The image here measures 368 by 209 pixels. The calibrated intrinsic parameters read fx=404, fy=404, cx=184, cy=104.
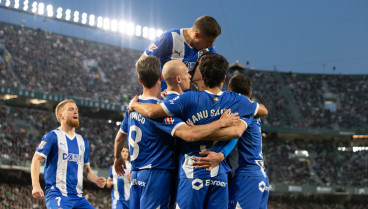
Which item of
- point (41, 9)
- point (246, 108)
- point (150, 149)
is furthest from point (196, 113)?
point (41, 9)

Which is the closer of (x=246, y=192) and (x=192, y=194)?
(x=192, y=194)

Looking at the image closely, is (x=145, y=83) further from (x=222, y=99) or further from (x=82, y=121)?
(x=82, y=121)

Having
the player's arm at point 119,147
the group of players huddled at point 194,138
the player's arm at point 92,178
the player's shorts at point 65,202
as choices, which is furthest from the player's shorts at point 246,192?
the player's arm at point 92,178

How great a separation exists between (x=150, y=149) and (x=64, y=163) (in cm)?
266

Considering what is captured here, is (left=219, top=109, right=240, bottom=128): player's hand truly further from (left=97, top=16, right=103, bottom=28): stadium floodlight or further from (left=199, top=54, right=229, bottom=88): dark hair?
(left=97, top=16, right=103, bottom=28): stadium floodlight

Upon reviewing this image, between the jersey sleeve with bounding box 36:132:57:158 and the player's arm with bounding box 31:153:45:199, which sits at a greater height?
the jersey sleeve with bounding box 36:132:57:158

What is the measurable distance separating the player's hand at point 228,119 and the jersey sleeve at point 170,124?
410 millimetres

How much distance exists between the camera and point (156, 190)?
14.5 ft

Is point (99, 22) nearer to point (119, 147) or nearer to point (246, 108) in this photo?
point (119, 147)

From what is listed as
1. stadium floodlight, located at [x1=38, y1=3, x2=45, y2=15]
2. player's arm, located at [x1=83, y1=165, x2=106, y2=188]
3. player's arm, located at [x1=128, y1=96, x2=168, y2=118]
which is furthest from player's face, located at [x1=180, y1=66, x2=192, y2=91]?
stadium floodlight, located at [x1=38, y1=3, x2=45, y2=15]

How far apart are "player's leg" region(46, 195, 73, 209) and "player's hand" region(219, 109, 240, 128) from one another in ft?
10.9

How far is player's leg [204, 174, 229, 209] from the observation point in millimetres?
4250

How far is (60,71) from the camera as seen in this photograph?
109ft

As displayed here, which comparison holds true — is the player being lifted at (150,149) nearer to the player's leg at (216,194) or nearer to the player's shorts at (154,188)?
the player's shorts at (154,188)
